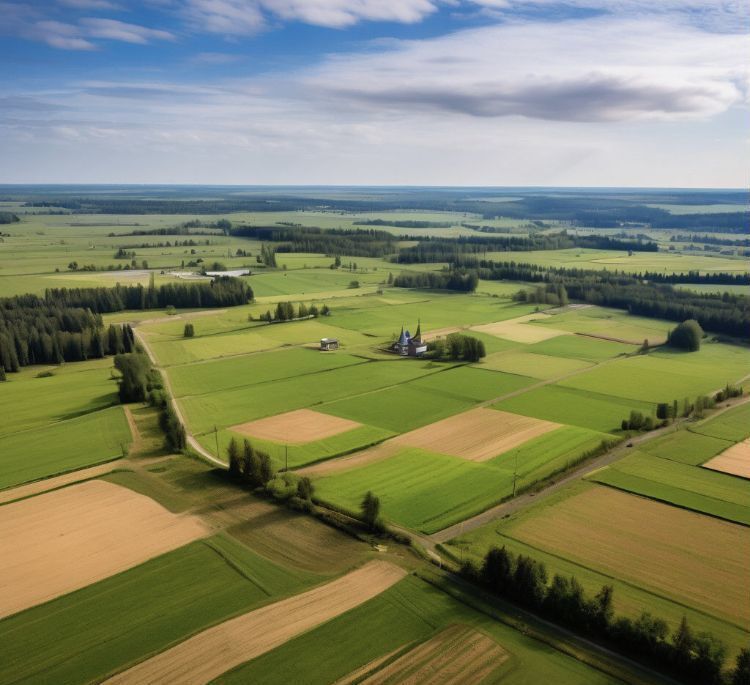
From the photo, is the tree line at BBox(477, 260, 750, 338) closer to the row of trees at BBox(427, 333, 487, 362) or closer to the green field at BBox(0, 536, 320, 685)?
the row of trees at BBox(427, 333, 487, 362)

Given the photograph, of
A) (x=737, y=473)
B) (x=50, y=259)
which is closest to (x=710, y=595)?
(x=737, y=473)

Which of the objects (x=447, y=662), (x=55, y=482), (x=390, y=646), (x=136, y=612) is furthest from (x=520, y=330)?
(x=136, y=612)

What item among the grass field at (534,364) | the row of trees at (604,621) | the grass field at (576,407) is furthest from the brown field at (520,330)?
the row of trees at (604,621)

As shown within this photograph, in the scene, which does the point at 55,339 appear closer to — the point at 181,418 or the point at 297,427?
the point at 181,418

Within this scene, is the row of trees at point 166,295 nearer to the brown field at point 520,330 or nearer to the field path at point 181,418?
the field path at point 181,418

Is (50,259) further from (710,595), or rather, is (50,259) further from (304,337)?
(710,595)
